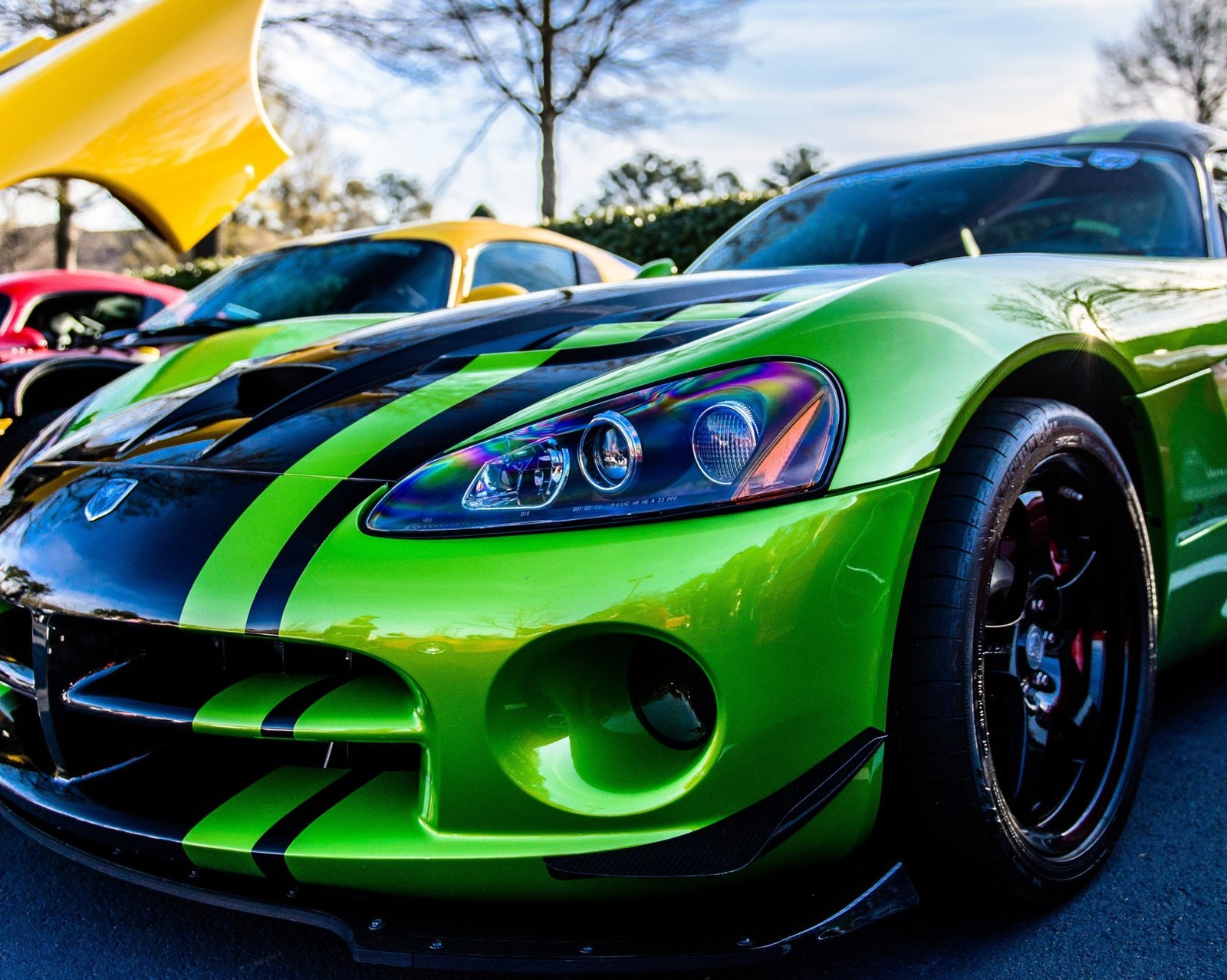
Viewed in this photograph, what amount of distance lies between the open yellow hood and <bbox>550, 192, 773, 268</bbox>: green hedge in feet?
29.2

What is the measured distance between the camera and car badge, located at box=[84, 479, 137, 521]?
1.66m

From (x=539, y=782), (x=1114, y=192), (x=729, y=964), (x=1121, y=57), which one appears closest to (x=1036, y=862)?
(x=729, y=964)

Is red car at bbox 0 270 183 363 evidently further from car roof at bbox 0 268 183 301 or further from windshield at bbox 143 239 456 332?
windshield at bbox 143 239 456 332

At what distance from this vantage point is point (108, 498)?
1.69 meters

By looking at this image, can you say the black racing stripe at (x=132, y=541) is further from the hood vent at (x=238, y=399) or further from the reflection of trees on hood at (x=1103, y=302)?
the reflection of trees on hood at (x=1103, y=302)

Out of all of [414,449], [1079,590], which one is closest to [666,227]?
[1079,590]

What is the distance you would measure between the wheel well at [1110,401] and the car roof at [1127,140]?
1.17 meters

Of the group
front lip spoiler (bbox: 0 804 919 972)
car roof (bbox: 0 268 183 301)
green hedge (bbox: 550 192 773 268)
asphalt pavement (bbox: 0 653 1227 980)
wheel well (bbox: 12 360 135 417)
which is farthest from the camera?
green hedge (bbox: 550 192 773 268)

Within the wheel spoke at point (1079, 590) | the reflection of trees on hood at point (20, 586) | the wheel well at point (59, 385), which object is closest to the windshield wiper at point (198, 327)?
the wheel well at point (59, 385)

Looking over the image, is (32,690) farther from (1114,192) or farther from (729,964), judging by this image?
(1114,192)

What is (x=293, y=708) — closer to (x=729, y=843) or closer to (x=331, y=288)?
(x=729, y=843)

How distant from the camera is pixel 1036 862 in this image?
5.18ft

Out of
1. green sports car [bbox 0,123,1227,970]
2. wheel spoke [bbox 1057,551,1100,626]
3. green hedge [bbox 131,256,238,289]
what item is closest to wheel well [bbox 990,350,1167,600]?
green sports car [bbox 0,123,1227,970]

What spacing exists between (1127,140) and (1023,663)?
1679 millimetres
